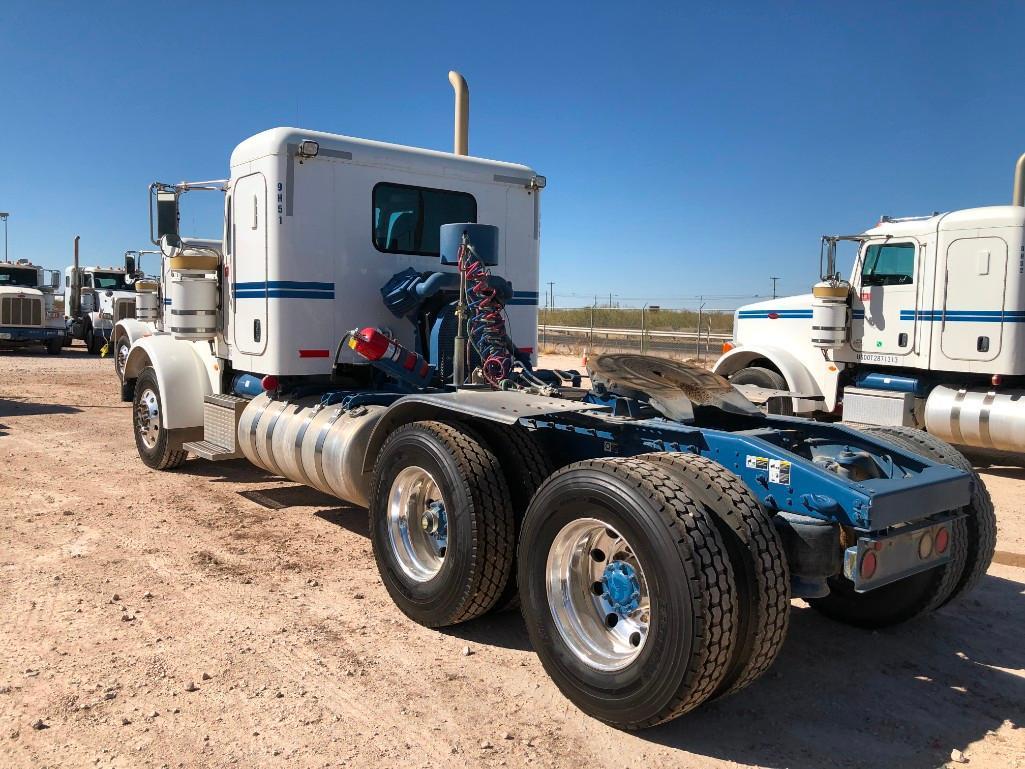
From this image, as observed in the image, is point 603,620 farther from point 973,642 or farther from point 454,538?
point 973,642

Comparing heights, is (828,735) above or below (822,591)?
below

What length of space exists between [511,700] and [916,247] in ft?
27.1

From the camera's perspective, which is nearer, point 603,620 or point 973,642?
point 603,620

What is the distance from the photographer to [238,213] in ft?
23.9

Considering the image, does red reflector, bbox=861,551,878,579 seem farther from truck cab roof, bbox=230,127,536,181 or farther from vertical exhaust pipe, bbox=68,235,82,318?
vertical exhaust pipe, bbox=68,235,82,318

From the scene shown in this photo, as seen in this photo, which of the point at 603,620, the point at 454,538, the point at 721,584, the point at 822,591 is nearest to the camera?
the point at 721,584

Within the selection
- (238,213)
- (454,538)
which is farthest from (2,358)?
(454,538)

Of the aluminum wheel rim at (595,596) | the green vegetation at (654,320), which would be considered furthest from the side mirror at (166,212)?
the green vegetation at (654,320)

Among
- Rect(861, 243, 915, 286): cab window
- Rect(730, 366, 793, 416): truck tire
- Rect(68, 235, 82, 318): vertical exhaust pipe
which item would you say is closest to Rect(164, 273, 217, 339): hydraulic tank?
Rect(730, 366, 793, 416): truck tire

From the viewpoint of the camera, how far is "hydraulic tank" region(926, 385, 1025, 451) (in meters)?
9.29

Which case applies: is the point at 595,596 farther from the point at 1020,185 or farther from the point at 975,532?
the point at 1020,185

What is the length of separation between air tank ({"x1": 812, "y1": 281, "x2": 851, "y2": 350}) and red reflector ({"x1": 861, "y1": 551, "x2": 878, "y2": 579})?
7.42 meters

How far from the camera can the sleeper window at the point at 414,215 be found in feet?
23.5

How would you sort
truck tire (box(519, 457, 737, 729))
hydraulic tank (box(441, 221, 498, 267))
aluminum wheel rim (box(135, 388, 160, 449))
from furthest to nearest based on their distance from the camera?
aluminum wheel rim (box(135, 388, 160, 449))
hydraulic tank (box(441, 221, 498, 267))
truck tire (box(519, 457, 737, 729))
